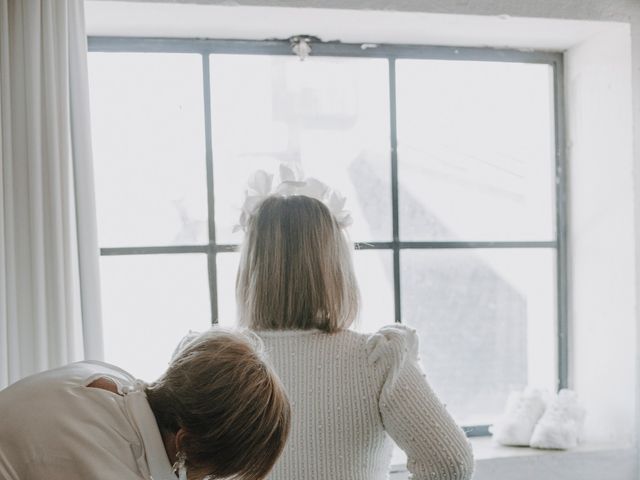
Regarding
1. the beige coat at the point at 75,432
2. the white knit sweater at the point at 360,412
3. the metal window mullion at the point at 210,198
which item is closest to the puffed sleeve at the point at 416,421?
the white knit sweater at the point at 360,412

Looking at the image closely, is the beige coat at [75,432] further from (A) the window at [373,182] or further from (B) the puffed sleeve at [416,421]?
(A) the window at [373,182]

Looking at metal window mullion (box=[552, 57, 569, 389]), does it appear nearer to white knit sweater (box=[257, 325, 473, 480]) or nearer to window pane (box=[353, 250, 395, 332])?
window pane (box=[353, 250, 395, 332])

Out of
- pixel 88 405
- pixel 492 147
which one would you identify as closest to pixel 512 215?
pixel 492 147

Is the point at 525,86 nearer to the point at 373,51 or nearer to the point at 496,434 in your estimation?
the point at 373,51

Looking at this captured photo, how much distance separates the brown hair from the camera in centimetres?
102

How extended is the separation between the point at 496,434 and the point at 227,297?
826mm

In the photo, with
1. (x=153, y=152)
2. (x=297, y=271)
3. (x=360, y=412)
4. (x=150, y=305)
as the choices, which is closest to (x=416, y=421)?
(x=360, y=412)

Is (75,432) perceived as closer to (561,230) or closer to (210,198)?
(210,198)

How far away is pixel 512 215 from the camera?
7.41ft

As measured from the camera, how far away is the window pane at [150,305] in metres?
2.05

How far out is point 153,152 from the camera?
6.79 feet

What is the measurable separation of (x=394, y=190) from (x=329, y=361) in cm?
90

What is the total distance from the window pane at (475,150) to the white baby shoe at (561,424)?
0.48 metres

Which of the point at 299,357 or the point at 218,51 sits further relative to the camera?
the point at 218,51
